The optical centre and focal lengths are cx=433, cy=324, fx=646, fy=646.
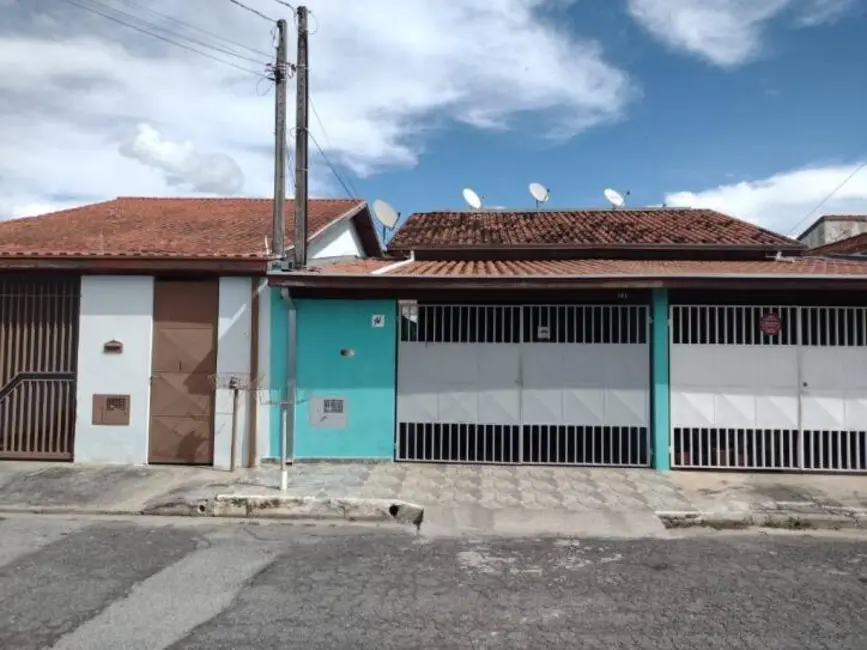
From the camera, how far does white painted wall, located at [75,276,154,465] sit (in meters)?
8.72

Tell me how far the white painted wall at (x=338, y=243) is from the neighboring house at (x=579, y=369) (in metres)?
2.64

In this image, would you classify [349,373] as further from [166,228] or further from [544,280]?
[166,228]

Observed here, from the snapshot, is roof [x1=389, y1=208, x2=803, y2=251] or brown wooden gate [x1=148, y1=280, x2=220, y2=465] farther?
roof [x1=389, y1=208, x2=803, y2=251]

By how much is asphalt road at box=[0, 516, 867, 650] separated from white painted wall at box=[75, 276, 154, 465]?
8.08 feet

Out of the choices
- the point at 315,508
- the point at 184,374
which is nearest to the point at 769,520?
the point at 315,508

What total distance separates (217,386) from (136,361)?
1235mm

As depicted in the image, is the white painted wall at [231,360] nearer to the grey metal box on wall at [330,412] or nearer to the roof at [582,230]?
the grey metal box on wall at [330,412]

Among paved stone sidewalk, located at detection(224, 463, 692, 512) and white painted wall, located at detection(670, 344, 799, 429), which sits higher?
white painted wall, located at detection(670, 344, 799, 429)

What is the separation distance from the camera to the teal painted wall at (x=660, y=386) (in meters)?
8.55

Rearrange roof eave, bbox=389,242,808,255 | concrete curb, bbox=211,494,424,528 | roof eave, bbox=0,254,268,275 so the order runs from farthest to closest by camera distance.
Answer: roof eave, bbox=389,242,808,255, roof eave, bbox=0,254,268,275, concrete curb, bbox=211,494,424,528

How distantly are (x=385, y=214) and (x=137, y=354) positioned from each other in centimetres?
767

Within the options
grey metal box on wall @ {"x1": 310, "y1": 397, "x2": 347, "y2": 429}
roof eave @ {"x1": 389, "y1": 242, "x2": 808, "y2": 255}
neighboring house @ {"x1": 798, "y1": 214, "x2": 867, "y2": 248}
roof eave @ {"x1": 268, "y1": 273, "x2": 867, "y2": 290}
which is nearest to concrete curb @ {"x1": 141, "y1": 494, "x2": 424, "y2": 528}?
grey metal box on wall @ {"x1": 310, "y1": 397, "x2": 347, "y2": 429}

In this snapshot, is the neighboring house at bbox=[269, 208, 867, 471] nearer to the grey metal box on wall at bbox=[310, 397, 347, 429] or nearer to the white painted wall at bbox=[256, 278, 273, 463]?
the grey metal box on wall at bbox=[310, 397, 347, 429]

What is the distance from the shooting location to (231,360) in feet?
28.5
